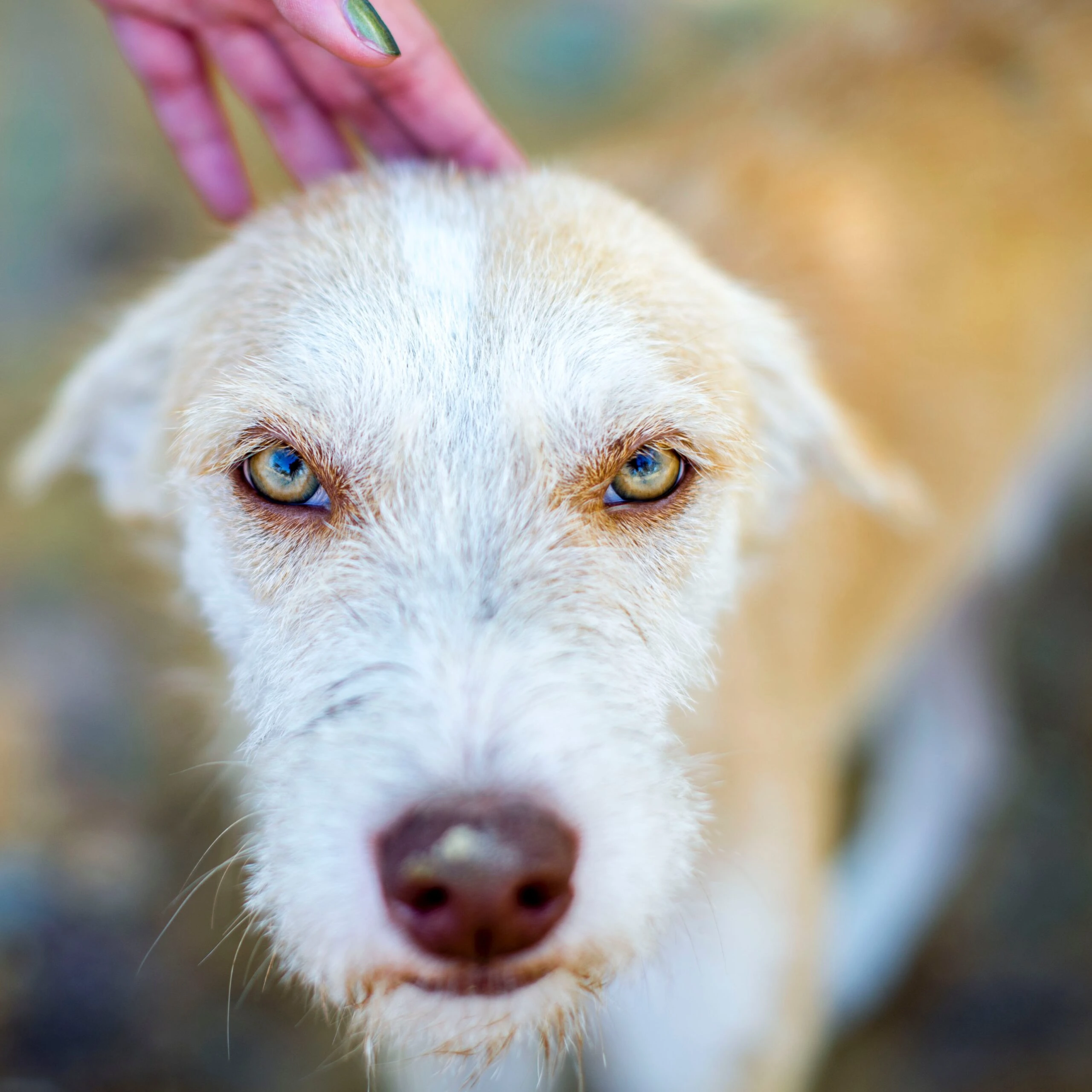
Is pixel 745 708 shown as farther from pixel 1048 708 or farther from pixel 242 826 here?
pixel 1048 708

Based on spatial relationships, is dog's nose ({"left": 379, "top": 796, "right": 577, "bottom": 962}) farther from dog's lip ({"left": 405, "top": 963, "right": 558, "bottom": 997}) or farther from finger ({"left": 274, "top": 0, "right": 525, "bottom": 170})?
finger ({"left": 274, "top": 0, "right": 525, "bottom": 170})

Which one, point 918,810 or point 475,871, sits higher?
point 475,871

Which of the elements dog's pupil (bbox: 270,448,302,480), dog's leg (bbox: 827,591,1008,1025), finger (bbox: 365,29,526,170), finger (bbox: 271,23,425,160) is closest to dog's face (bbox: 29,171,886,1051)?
dog's pupil (bbox: 270,448,302,480)

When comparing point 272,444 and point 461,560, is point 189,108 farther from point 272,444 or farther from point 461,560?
point 461,560

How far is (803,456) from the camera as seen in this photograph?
8.56ft

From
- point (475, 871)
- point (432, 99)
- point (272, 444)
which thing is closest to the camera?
point (475, 871)

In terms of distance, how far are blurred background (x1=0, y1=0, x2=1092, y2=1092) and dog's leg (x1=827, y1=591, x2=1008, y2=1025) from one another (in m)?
0.11

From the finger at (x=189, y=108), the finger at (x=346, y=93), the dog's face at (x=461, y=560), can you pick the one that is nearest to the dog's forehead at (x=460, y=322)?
the dog's face at (x=461, y=560)

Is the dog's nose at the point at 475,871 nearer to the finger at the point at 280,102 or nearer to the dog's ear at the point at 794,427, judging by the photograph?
the dog's ear at the point at 794,427

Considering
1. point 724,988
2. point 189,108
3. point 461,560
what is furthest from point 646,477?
point 189,108

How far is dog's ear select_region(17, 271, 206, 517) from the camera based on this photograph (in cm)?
243

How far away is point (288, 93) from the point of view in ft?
8.77

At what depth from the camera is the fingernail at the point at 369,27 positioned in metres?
2.03

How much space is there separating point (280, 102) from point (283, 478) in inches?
53.5
